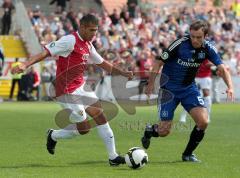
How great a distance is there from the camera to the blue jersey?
41.7 feet

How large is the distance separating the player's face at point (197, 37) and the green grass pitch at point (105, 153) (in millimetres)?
1948

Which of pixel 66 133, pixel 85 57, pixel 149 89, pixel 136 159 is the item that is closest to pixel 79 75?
pixel 85 57

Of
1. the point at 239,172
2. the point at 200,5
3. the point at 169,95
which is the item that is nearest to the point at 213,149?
the point at 169,95

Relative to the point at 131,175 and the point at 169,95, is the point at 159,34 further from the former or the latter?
the point at 131,175

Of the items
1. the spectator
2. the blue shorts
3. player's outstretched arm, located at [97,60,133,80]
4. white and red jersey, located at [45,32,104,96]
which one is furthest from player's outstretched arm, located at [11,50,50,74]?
the spectator

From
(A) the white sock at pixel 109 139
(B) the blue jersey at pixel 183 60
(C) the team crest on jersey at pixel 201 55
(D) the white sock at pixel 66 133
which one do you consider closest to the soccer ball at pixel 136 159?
(A) the white sock at pixel 109 139

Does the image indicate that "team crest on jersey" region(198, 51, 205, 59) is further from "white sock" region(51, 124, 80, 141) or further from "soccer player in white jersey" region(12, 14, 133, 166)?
"white sock" region(51, 124, 80, 141)

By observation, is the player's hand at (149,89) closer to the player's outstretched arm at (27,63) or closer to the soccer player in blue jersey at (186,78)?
the soccer player in blue jersey at (186,78)

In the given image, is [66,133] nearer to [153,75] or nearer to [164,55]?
[153,75]

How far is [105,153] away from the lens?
13.9 m

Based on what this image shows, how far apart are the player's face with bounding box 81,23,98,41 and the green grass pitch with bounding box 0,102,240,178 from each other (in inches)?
78.8

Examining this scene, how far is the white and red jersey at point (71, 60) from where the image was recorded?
11935mm

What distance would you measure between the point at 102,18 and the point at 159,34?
2.90 metres

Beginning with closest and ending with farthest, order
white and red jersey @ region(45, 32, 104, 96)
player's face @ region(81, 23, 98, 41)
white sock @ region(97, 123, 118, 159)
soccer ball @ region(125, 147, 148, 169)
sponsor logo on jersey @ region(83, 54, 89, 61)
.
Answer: soccer ball @ region(125, 147, 148, 169)
player's face @ region(81, 23, 98, 41)
white and red jersey @ region(45, 32, 104, 96)
white sock @ region(97, 123, 118, 159)
sponsor logo on jersey @ region(83, 54, 89, 61)
